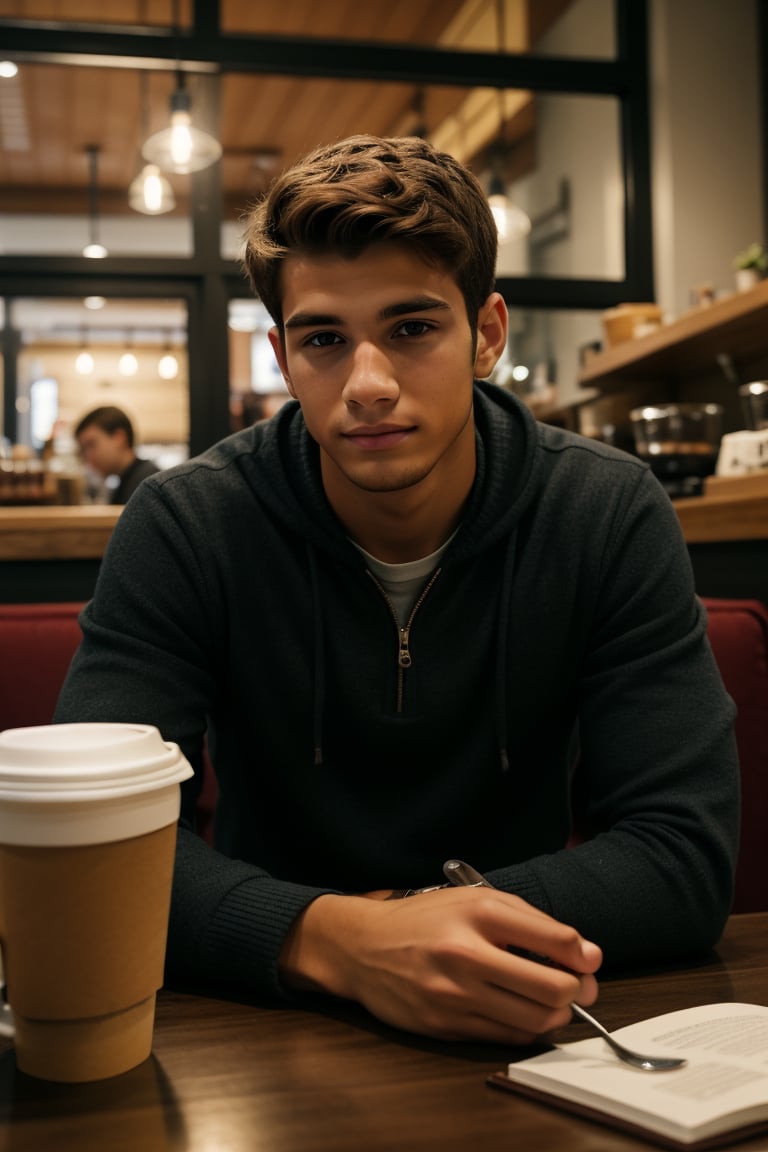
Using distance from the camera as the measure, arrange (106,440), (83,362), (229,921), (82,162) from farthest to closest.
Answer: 1. (83,362)
2. (82,162)
3. (106,440)
4. (229,921)

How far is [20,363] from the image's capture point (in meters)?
6.32

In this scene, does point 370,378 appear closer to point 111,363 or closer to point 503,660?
point 503,660

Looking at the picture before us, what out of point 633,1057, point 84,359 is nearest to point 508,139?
point 84,359

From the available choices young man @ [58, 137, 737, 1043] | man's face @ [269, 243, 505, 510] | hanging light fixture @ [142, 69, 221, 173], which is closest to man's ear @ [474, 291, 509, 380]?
young man @ [58, 137, 737, 1043]

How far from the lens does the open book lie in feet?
1.90

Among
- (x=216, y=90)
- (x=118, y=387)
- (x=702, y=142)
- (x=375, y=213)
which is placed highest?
(x=216, y=90)

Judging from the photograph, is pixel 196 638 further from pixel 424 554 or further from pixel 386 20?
pixel 386 20

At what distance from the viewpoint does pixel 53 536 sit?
2055 millimetres

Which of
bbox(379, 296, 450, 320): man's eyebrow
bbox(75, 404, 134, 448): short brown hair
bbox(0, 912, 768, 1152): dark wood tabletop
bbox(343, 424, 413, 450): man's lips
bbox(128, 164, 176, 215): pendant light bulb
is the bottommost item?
bbox(0, 912, 768, 1152): dark wood tabletop

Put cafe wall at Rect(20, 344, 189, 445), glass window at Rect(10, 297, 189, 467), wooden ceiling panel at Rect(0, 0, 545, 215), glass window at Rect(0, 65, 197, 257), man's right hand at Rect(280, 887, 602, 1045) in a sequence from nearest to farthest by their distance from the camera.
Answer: man's right hand at Rect(280, 887, 602, 1045)
wooden ceiling panel at Rect(0, 0, 545, 215)
glass window at Rect(0, 65, 197, 257)
glass window at Rect(10, 297, 189, 467)
cafe wall at Rect(20, 344, 189, 445)

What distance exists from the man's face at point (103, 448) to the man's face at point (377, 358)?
4.49 metres

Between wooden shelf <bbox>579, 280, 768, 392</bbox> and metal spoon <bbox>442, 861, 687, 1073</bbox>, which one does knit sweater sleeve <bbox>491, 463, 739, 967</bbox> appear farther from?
wooden shelf <bbox>579, 280, 768, 392</bbox>

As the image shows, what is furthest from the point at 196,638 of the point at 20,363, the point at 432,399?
the point at 20,363

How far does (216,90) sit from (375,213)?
3.97m
